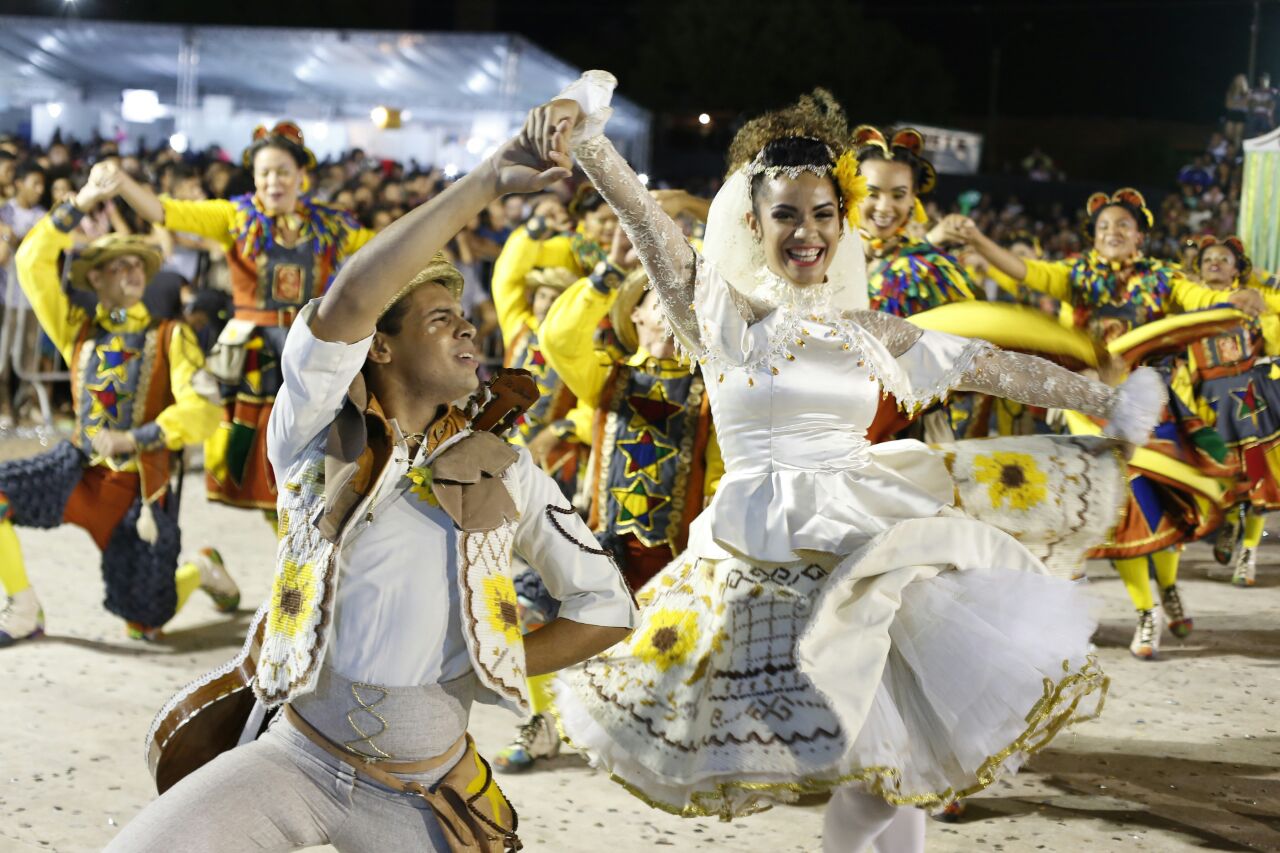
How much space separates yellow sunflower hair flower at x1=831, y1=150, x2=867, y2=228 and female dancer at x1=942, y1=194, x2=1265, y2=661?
2210 millimetres

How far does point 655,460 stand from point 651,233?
1.45 meters

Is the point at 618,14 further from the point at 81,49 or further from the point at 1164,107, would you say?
the point at 81,49

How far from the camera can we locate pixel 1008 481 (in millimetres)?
3535

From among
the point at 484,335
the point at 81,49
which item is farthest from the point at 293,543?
the point at 81,49

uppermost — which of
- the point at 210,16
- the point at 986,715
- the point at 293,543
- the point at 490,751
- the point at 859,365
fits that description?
the point at 210,16

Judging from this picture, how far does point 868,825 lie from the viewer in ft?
10.7

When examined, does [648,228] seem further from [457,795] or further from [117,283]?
[117,283]

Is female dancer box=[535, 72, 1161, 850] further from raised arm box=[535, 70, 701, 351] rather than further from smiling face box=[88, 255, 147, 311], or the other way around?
smiling face box=[88, 255, 147, 311]

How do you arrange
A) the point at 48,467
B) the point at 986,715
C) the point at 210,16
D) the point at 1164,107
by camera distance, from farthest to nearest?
the point at 1164,107, the point at 210,16, the point at 48,467, the point at 986,715

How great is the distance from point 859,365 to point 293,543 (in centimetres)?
151

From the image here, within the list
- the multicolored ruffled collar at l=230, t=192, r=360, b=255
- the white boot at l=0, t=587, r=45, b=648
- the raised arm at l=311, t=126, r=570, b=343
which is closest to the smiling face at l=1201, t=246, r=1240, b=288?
the multicolored ruffled collar at l=230, t=192, r=360, b=255

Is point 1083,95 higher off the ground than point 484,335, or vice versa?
point 1083,95

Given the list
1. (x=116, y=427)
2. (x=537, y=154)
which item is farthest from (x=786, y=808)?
(x=116, y=427)

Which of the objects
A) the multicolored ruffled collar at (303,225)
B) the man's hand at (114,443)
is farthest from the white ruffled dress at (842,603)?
the multicolored ruffled collar at (303,225)
